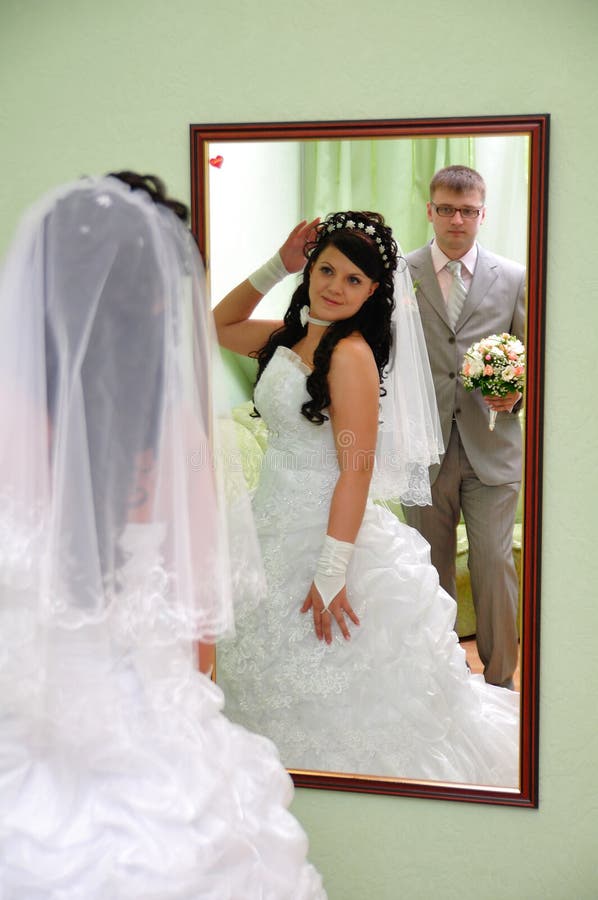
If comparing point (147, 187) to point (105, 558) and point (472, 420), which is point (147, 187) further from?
point (472, 420)

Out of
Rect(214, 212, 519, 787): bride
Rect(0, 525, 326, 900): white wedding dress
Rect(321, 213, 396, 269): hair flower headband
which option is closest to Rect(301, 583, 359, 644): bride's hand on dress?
Rect(214, 212, 519, 787): bride

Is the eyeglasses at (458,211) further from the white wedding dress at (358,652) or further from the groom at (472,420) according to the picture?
the white wedding dress at (358,652)

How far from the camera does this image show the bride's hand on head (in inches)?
76.6

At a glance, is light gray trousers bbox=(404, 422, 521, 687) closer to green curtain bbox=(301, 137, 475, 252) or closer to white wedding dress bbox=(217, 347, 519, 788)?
white wedding dress bbox=(217, 347, 519, 788)

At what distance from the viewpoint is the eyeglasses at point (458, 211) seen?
188 centimetres

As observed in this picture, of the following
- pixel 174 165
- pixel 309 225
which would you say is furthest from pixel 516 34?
pixel 174 165

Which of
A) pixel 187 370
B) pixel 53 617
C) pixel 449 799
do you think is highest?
pixel 187 370

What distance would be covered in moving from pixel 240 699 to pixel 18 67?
5.07 feet

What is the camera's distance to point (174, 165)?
2035 millimetres

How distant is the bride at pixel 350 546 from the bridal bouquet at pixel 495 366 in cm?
9

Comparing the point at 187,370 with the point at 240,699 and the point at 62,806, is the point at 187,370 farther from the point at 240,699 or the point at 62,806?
the point at 240,699

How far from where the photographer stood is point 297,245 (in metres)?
1.96

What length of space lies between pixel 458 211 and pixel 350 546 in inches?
29.8

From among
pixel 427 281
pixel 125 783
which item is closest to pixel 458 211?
pixel 427 281
